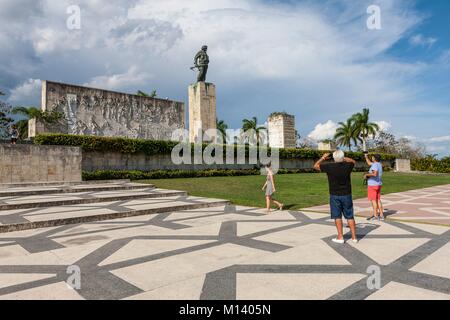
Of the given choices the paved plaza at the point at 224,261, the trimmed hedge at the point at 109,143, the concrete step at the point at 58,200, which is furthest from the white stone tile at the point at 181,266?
the trimmed hedge at the point at 109,143

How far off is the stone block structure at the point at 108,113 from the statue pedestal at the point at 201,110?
3068 millimetres

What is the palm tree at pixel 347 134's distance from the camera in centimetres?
4917

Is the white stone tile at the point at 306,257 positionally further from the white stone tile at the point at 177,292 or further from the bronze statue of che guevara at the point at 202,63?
the bronze statue of che guevara at the point at 202,63

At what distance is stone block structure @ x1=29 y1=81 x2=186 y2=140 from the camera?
2038 centimetres

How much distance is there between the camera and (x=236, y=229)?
5.83 meters

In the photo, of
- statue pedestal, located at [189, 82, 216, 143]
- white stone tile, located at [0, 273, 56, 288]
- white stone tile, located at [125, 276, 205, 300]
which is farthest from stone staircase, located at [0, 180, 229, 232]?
statue pedestal, located at [189, 82, 216, 143]

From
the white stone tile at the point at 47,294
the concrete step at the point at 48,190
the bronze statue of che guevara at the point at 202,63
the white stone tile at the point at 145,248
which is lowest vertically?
the white stone tile at the point at 145,248

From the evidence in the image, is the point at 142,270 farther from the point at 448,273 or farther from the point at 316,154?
the point at 316,154

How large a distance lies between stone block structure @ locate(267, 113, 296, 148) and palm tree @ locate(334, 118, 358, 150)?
21.9 m

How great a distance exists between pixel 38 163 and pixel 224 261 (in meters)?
14.3

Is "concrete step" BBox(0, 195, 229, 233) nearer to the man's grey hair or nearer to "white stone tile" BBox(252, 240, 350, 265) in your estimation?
"white stone tile" BBox(252, 240, 350, 265)
